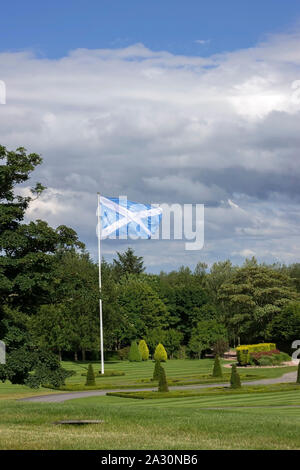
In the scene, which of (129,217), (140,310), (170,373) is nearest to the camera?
(129,217)

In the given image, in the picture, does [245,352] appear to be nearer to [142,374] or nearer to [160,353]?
[160,353]

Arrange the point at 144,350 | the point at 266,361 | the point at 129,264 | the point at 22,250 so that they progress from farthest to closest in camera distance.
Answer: the point at 129,264
the point at 144,350
the point at 266,361
the point at 22,250

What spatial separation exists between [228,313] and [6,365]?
87.9 meters

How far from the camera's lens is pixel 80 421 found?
1914 cm

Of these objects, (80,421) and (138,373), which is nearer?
(80,421)

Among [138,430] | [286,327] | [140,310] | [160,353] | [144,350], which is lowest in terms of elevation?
[160,353]

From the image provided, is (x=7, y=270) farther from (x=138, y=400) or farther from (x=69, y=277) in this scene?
(x=138, y=400)

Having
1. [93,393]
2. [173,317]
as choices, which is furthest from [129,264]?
[93,393]

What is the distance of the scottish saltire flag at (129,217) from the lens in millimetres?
38688

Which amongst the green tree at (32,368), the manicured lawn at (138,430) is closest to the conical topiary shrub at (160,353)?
the green tree at (32,368)

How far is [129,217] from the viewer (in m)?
43.1

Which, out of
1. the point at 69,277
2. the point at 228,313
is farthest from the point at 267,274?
the point at 69,277

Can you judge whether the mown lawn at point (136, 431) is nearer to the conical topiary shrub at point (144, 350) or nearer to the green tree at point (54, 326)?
the green tree at point (54, 326)

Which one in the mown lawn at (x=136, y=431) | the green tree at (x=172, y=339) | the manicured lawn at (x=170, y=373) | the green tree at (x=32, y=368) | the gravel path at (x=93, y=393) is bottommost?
the manicured lawn at (x=170, y=373)
